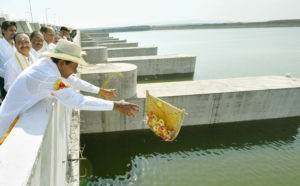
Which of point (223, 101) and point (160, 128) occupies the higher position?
point (160, 128)

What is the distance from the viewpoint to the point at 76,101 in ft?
9.52

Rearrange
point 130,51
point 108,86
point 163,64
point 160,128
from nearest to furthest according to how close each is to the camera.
→ point 160,128
point 108,86
point 163,64
point 130,51

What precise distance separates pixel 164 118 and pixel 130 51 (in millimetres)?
24456

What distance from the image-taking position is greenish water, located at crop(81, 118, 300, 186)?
914cm

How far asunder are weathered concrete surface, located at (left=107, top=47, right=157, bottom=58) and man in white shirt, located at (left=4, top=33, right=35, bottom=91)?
23833mm

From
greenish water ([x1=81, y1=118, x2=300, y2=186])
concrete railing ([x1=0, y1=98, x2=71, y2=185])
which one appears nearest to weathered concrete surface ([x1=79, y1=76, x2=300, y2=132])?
greenish water ([x1=81, y1=118, x2=300, y2=186])

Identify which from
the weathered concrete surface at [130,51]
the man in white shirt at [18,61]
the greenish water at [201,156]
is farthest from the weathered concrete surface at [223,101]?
the weathered concrete surface at [130,51]

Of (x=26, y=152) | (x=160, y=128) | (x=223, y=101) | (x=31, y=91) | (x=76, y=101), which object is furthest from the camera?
(x=223, y=101)

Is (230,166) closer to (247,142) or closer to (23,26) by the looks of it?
(247,142)

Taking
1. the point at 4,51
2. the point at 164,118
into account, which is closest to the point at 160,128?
the point at 164,118

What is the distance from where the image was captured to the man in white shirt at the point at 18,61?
4.00 m

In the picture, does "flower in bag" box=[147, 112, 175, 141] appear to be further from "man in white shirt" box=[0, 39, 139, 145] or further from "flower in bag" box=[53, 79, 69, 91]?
"flower in bag" box=[53, 79, 69, 91]

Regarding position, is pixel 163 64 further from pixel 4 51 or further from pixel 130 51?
pixel 4 51

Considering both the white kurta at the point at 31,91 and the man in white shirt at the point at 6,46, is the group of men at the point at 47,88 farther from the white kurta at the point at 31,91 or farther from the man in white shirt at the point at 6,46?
the man in white shirt at the point at 6,46
